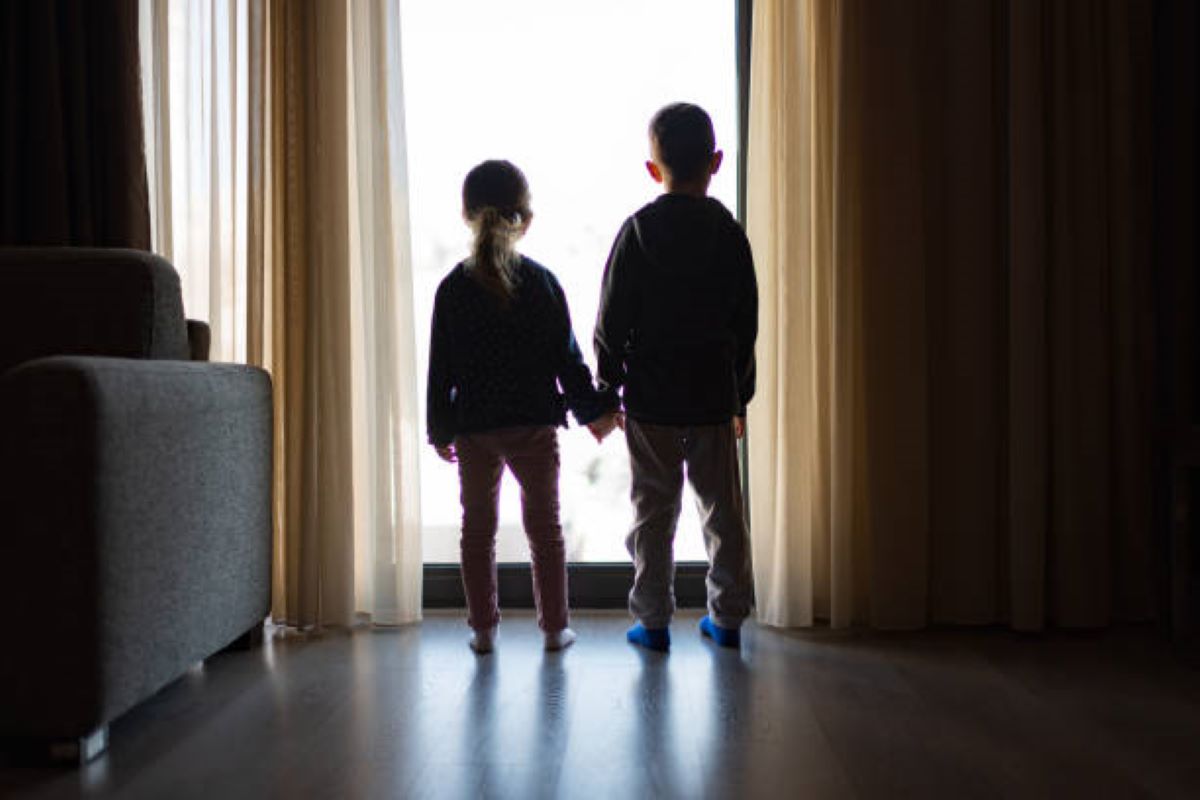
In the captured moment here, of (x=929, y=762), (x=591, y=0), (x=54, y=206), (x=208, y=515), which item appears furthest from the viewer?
(x=591, y=0)

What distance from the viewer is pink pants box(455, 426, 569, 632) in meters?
2.31

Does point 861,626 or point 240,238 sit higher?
point 240,238

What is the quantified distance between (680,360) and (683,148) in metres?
0.47

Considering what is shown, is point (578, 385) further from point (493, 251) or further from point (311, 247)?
point (311, 247)

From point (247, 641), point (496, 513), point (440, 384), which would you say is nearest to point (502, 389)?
point (440, 384)

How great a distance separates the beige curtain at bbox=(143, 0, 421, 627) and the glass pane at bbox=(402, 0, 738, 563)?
0.72ft

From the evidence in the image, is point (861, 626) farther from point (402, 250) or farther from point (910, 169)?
point (402, 250)

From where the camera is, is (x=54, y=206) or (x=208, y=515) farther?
(x=54, y=206)

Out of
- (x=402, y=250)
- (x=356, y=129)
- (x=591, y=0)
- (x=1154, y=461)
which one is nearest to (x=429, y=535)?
(x=402, y=250)

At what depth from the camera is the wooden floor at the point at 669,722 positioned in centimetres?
152

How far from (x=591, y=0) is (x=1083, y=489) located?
1.74 m

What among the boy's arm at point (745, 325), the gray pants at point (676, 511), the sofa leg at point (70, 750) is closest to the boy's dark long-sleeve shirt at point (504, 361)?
the gray pants at point (676, 511)

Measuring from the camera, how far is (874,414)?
8.02 ft

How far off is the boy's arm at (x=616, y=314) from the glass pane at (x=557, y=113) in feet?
1.35
